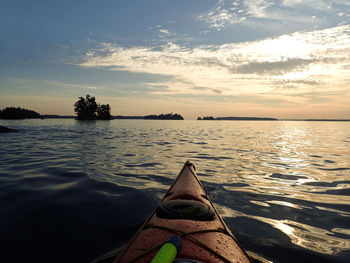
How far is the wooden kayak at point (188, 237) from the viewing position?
79.6 inches

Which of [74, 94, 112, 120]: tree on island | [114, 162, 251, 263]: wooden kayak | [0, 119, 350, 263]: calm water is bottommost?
[0, 119, 350, 263]: calm water

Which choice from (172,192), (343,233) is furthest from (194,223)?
(343,233)

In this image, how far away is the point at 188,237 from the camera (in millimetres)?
2328

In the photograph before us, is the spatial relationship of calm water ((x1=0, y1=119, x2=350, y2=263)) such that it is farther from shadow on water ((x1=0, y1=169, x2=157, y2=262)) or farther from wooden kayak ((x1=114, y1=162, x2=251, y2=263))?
wooden kayak ((x1=114, y1=162, x2=251, y2=263))

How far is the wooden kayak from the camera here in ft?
6.63

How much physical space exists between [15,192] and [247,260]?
19.0ft

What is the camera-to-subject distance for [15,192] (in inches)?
203

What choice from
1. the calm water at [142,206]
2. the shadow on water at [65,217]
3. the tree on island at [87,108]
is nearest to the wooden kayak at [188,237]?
the calm water at [142,206]

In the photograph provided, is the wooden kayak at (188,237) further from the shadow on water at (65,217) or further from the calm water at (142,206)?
the shadow on water at (65,217)

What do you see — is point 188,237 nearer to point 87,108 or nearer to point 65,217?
point 65,217

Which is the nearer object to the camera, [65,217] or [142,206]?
[65,217]

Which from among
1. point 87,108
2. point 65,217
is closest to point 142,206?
point 65,217

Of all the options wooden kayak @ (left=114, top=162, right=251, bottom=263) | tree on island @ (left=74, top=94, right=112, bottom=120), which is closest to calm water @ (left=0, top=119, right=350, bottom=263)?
wooden kayak @ (left=114, top=162, right=251, bottom=263)

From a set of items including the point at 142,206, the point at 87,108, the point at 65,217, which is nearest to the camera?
the point at 65,217
